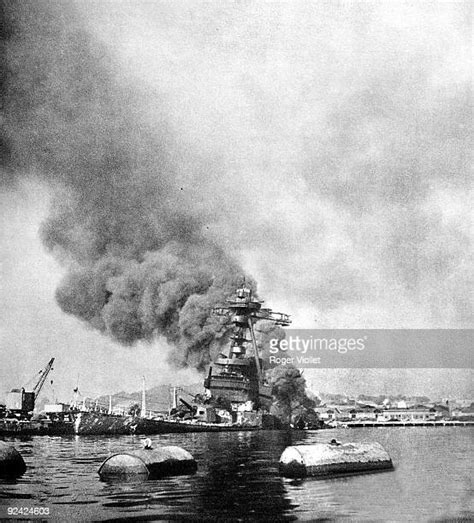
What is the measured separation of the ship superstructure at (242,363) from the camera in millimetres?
9796

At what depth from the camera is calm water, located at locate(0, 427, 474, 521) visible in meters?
6.56

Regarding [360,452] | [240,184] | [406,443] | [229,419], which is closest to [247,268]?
[240,184]

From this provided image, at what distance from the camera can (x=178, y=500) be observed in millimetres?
6820

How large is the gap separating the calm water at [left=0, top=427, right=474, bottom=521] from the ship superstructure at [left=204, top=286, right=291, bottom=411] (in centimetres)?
147

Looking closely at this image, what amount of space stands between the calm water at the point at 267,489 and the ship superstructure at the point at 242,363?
4.83 ft

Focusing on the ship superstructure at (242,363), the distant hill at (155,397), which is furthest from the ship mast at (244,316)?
the distant hill at (155,397)

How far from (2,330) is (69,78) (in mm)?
3257

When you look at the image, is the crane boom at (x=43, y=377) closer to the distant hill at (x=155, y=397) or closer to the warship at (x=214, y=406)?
the warship at (x=214, y=406)

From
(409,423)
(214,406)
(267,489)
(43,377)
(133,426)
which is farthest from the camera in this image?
(133,426)

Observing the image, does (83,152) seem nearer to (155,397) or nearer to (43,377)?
(43,377)

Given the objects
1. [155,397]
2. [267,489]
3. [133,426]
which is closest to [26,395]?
[155,397]

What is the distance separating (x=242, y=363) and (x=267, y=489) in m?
4.31

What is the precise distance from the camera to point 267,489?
741cm

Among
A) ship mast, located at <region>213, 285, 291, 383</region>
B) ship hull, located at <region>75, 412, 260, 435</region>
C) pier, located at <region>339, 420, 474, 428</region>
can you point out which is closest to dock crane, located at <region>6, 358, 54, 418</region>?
ship hull, located at <region>75, 412, 260, 435</region>
